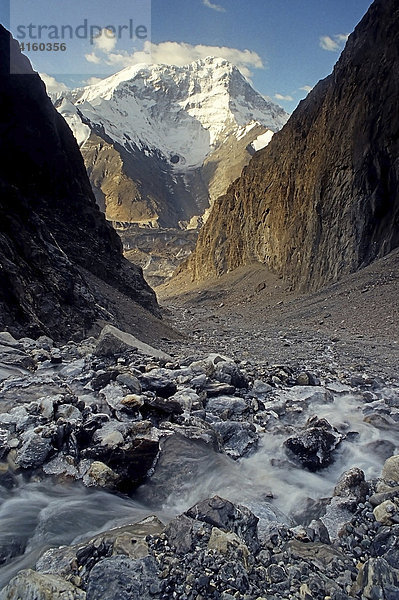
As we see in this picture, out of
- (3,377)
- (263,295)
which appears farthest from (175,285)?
(3,377)

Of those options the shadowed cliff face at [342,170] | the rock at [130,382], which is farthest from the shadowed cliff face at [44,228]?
the shadowed cliff face at [342,170]

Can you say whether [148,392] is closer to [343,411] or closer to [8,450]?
[8,450]

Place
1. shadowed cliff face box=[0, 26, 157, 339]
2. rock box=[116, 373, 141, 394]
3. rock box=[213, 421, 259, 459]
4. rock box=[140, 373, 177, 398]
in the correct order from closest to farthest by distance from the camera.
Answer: rock box=[213, 421, 259, 459] < rock box=[116, 373, 141, 394] < rock box=[140, 373, 177, 398] < shadowed cliff face box=[0, 26, 157, 339]

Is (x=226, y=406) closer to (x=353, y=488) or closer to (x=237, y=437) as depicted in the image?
(x=237, y=437)

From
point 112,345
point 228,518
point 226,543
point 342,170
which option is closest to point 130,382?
point 112,345

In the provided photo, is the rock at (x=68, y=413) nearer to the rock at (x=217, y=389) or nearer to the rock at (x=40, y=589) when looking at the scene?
the rock at (x=217, y=389)

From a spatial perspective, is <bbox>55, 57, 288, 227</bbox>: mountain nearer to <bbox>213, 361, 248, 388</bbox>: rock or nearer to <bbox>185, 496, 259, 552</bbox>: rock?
<bbox>213, 361, 248, 388</bbox>: rock

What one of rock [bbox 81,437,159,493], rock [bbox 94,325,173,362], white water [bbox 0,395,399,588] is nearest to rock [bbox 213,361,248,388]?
white water [bbox 0,395,399,588]
